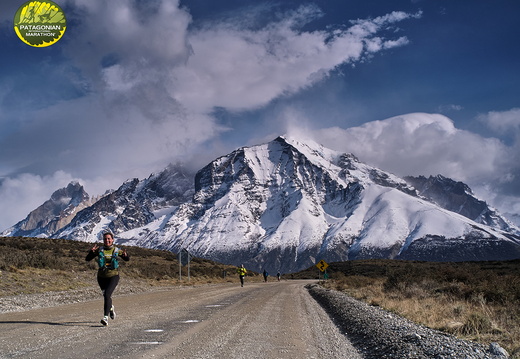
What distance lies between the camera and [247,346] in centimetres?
926

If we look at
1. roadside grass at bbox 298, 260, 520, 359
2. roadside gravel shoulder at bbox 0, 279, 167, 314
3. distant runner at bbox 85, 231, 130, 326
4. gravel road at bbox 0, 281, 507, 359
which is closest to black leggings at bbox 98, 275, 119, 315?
distant runner at bbox 85, 231, 130, 326

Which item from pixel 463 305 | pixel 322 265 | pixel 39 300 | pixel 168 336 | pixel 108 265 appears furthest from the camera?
pixel 322 265

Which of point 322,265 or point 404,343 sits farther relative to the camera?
point 322,265

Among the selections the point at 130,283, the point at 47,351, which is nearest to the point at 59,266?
the point at 130,283

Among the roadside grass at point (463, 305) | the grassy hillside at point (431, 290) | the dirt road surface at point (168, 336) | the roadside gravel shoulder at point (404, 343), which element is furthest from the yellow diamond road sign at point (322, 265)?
the roadside gravel shoulder at point (404, 343)

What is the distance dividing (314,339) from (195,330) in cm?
289

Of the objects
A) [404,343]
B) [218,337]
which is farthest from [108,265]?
[404,343]

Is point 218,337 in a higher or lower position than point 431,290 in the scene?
higher

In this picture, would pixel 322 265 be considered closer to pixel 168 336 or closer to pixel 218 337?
pixel 218 337

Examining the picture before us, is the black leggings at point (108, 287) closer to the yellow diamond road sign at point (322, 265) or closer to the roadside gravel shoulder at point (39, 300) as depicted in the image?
the roadside gravel shoulder at point (39, 300)

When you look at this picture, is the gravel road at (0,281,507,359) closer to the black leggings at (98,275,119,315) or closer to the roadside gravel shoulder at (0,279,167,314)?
the black leggings at (98,275,119,315)

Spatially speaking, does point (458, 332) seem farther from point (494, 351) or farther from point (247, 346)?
point (247, 346)

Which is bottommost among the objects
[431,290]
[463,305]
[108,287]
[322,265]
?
[431,290]

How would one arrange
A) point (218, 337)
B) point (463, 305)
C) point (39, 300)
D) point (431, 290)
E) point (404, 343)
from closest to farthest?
point (404, 343) → point (218, 337) → point (463, 305) → point (39, 300) → point (431, 290)
